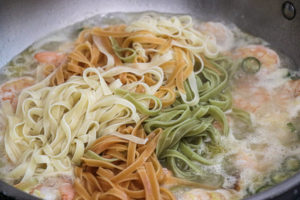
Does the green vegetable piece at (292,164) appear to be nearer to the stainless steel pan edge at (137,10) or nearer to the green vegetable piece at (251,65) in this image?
the green vegetable piece at (251,65)

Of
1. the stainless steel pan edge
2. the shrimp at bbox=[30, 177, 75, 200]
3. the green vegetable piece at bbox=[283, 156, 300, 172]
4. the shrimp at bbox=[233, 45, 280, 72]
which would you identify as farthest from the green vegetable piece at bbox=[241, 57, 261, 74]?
the shrimp at bbox=[30, 177, 75, 200]

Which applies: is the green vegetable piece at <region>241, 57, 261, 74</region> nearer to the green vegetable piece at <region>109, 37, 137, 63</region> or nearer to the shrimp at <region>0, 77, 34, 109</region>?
the green vegetable piece at <region>109, 37, 137, 63</region>

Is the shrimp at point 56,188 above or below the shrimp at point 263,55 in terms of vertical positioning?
below

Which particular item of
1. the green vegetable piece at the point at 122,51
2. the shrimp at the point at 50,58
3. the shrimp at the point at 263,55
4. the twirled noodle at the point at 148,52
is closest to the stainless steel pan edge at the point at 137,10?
the shrimp at the point at 263,55

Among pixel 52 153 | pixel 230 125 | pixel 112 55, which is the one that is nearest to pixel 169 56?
pixel 112 55

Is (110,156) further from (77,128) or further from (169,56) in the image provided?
(169,56)

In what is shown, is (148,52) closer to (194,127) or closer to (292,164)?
(194,127)
